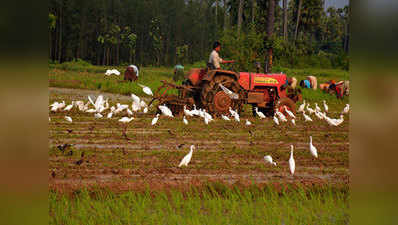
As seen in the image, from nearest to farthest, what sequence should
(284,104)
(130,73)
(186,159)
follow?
(186,159) → (284,104) → (130,73)

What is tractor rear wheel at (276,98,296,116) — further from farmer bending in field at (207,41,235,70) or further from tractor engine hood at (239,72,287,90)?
farmer bending in field at (207,41,235,70)

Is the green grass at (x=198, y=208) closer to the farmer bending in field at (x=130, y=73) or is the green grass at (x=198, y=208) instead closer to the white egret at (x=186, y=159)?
the white egret at (x=186, y=159)

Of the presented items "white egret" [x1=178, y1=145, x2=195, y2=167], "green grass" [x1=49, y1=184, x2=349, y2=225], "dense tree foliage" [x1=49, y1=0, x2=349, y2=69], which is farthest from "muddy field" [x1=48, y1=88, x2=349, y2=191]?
"dense tree foliage" [x1=49, y1=0, x2=349, y2=69]

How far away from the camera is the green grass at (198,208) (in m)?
2.49

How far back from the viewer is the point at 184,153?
490 centimetres

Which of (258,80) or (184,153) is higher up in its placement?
(258,80)

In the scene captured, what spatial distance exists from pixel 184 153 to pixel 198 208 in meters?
2.09

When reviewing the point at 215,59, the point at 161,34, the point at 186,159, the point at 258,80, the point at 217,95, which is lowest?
the point at 186,159

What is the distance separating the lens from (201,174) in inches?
152

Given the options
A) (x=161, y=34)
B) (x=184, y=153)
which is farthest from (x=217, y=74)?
(x=161, y=34)

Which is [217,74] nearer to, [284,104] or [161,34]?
[284,104]
